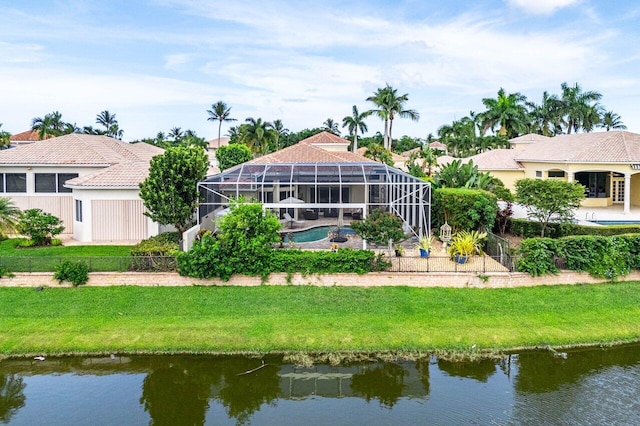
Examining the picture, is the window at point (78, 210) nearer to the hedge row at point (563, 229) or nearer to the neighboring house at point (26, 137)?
the hedge row at point (563, 229)

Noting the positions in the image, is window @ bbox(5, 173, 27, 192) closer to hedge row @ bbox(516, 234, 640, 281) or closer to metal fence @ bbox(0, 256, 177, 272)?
metal fence @ bbox(0, 256, 177, 272)

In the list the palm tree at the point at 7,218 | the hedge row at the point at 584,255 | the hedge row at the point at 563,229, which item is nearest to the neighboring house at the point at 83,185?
the palm tree at the point at 7,218

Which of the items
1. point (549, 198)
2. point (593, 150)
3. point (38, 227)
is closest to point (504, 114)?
point (593, 150)

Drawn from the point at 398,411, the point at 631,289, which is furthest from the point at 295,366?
the point at 631,289

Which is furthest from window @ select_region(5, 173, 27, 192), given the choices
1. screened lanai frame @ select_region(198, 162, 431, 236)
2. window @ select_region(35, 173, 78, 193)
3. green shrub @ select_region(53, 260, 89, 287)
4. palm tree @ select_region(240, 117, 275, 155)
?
palm tree @ select_region(240, 117, 275, 155)

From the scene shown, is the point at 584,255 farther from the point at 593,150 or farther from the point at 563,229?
the point at 593,150

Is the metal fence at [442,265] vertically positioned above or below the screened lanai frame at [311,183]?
below
